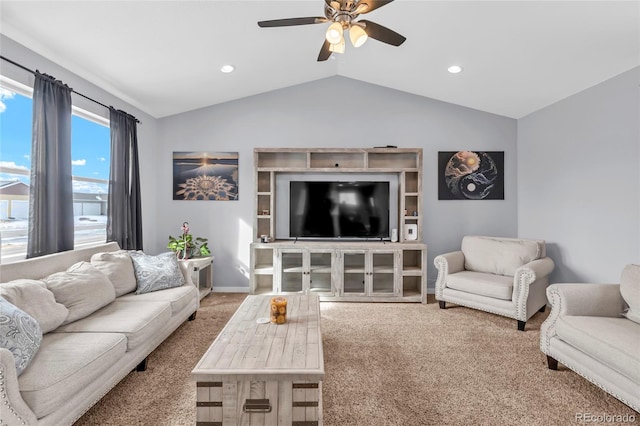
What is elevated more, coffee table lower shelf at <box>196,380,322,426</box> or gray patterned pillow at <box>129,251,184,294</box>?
gray patterned pillow at <box>129,251,184,294</box>

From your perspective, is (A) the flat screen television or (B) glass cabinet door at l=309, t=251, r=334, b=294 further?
(A) the flat screen television

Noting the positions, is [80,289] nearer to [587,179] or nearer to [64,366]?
[64,366]

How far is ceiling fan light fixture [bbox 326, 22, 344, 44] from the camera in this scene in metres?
1.92

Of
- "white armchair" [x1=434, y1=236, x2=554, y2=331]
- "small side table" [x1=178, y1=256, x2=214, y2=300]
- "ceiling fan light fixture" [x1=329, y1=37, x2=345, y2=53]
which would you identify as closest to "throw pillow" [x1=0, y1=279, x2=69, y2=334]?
"small side table" [x1=178, y1=256, x2=214, y2=300]

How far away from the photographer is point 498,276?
12.1 ft

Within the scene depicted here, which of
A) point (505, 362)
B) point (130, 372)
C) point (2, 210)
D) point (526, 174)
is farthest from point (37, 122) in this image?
point (526, 174)

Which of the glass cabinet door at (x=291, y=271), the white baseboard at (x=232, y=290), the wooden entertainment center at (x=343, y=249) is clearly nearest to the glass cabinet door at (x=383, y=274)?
the wooden entertainment center at (x=343, y=249)

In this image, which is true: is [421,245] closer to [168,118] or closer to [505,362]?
[505,362]

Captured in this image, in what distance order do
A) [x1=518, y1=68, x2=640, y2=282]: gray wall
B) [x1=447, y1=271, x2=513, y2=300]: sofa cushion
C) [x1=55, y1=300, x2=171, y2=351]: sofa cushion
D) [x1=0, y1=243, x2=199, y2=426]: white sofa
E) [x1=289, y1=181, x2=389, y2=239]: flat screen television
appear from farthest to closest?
[x1=289, y1=181, x2=389, y2=239]: flat screen television
[x1=447, y1=271, x2=513, y2=300]: sofa cushion
[x1=518, y1=68, x2=640, y2=282]: gray wall
[x1=55, y1=300, x2=171, y2=351]: sofa cushion
[x1=0, y1=243, x2=199, y2=426]: white sofa

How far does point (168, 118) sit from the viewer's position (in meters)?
4.54

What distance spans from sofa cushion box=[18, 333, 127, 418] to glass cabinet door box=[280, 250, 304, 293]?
2.22 m

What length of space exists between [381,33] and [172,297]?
2.71 meters

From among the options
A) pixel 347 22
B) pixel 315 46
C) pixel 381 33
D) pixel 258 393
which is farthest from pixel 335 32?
pixel 258 393

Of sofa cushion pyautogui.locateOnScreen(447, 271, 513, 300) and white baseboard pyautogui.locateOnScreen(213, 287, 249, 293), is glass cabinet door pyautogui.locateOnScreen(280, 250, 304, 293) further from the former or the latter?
sofa cushion pyautogui.locateOnScreen(447, 271, 513, 300)
